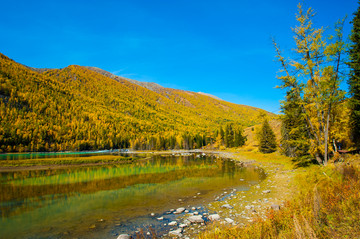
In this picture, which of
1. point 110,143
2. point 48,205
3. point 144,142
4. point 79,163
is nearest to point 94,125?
point 110,143

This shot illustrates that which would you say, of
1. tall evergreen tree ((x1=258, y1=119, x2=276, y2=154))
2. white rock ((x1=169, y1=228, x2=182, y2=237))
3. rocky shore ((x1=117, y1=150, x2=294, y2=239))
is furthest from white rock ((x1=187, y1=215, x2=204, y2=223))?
tall evergreen tree ((x1=258, y1=119, x2=276, y2=154))

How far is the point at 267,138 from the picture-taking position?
56.2 meters

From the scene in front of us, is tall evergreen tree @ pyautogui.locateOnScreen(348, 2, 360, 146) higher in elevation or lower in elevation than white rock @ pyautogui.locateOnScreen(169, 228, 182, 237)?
higher

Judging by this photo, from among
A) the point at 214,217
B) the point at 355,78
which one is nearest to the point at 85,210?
the point at 214,217

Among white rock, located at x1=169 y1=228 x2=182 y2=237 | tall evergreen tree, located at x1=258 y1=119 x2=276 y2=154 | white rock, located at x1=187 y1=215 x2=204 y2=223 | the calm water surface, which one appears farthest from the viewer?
tall evergreen tree, located at x1=258 y1=119 x2=276 y2=154

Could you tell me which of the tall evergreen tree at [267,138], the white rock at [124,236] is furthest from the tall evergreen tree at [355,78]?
the tall evergreen tree at [267,138]

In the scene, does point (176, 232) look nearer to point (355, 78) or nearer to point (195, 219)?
point (195, 219)

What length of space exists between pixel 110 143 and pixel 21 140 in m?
60.4

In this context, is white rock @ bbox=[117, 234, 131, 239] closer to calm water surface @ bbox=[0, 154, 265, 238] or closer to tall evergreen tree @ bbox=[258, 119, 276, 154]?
calm water surface @ bbox=[0, 154, 265, 238]

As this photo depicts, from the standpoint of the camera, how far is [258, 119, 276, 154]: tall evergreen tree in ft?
183

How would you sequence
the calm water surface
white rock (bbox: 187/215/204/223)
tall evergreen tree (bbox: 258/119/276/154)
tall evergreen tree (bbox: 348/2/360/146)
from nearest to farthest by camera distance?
the calm water surface → white rock (bbox: 187/215/204/223) → tall evergreen tree (bbox: 348/2/360/146) → tall evergreen tree (bbox: 258/119/276/154)

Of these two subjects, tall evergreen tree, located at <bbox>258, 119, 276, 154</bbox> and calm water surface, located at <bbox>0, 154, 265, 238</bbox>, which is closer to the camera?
calm water surface, located at <bbox>0, 154, 265, 238</bbox>

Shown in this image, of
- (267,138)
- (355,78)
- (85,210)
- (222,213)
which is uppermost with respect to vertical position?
(355,78)

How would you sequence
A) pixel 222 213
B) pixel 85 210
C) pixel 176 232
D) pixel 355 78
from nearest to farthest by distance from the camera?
pixel 176 232, pixel 222 213, pixel 85 210, pixel 355 78
